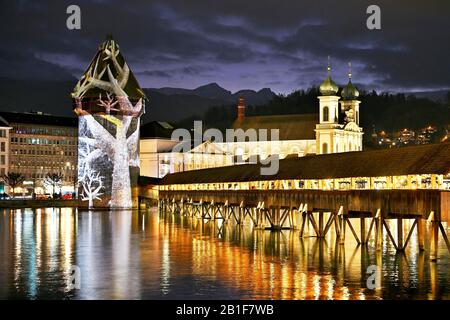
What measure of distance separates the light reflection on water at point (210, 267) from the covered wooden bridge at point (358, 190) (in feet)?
5.68

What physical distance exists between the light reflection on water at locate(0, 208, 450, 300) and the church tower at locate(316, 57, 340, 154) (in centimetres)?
8755

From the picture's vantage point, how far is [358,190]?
45094 millimetres

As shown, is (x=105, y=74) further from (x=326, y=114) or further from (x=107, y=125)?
(x=326, y=114)

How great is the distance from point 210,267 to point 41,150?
436 feet

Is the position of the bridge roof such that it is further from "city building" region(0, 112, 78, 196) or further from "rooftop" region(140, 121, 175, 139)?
"city building" region(0, 112, 78, 196)

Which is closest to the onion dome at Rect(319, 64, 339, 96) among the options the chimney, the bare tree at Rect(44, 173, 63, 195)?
the chimney

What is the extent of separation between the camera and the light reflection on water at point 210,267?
1265 inches

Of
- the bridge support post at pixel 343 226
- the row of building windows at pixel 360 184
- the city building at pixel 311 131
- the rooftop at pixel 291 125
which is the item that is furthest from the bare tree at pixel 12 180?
the bridge support post at pixel 343 226

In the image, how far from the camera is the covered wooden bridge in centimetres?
3956

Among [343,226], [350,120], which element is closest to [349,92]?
[350,120]

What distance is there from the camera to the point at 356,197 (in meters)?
45.3

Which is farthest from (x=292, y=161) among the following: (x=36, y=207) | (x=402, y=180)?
(x=36, y=207)
